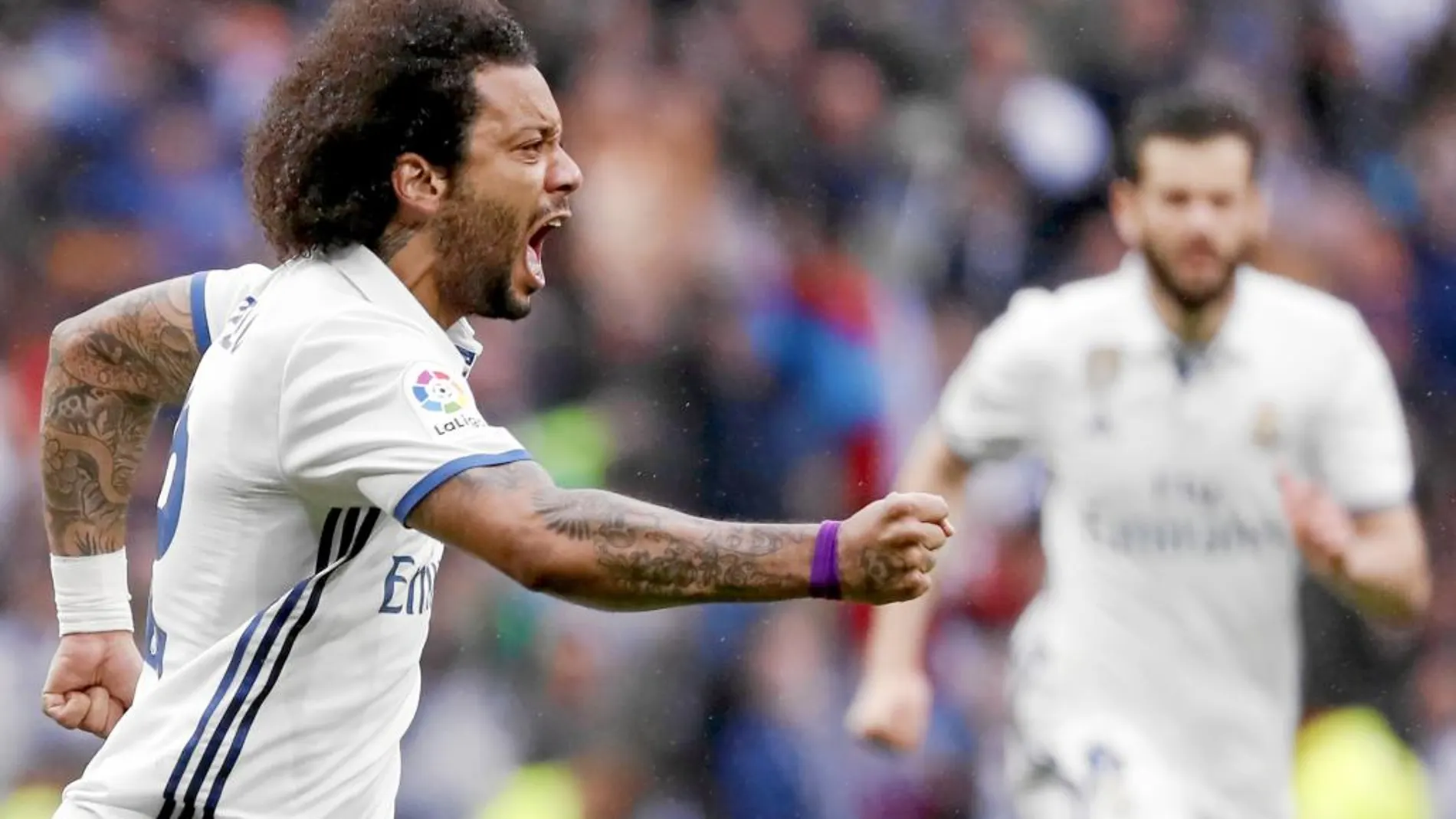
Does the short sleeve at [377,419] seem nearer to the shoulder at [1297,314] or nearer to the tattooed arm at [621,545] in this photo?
the tattooed arm at [621,545]

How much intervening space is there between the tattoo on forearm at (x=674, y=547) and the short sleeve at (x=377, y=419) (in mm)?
125

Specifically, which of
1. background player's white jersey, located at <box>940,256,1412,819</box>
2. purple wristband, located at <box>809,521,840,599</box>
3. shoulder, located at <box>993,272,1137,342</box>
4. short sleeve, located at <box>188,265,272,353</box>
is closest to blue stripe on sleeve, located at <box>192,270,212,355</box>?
short sleeve, located at <box>188,265,272,353</box>

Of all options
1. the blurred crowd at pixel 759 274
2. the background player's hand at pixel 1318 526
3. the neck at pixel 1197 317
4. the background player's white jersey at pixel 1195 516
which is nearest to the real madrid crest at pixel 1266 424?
the background player's white jersey at pixel 1195 516

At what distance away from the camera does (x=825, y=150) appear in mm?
6934

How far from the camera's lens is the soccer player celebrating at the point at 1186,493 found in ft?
18.3

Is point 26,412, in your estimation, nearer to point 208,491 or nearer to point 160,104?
point 160,104

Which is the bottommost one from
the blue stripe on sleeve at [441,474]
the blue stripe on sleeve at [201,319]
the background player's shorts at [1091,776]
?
the background player's shorts at [1091,776]

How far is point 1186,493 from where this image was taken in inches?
225

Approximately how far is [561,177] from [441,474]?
621mm

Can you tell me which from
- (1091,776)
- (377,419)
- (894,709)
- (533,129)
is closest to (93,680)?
(377,419)

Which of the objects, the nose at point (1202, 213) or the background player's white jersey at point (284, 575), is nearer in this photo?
the background player's white jersey at point (284, 575)

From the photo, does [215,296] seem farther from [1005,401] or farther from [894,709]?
[1005,401]

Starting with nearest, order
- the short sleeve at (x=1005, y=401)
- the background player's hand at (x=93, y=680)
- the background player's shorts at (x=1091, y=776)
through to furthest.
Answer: the background player's hand at (x=93, y=680) < the background player's shorts at (x=1091, y=776) < the short sleeve at (x=1005, y=401)

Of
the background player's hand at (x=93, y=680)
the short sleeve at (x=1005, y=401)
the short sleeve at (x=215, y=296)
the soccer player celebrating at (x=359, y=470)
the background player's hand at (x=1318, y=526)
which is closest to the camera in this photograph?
the soccer player celebrating at (x=359, y=470)
